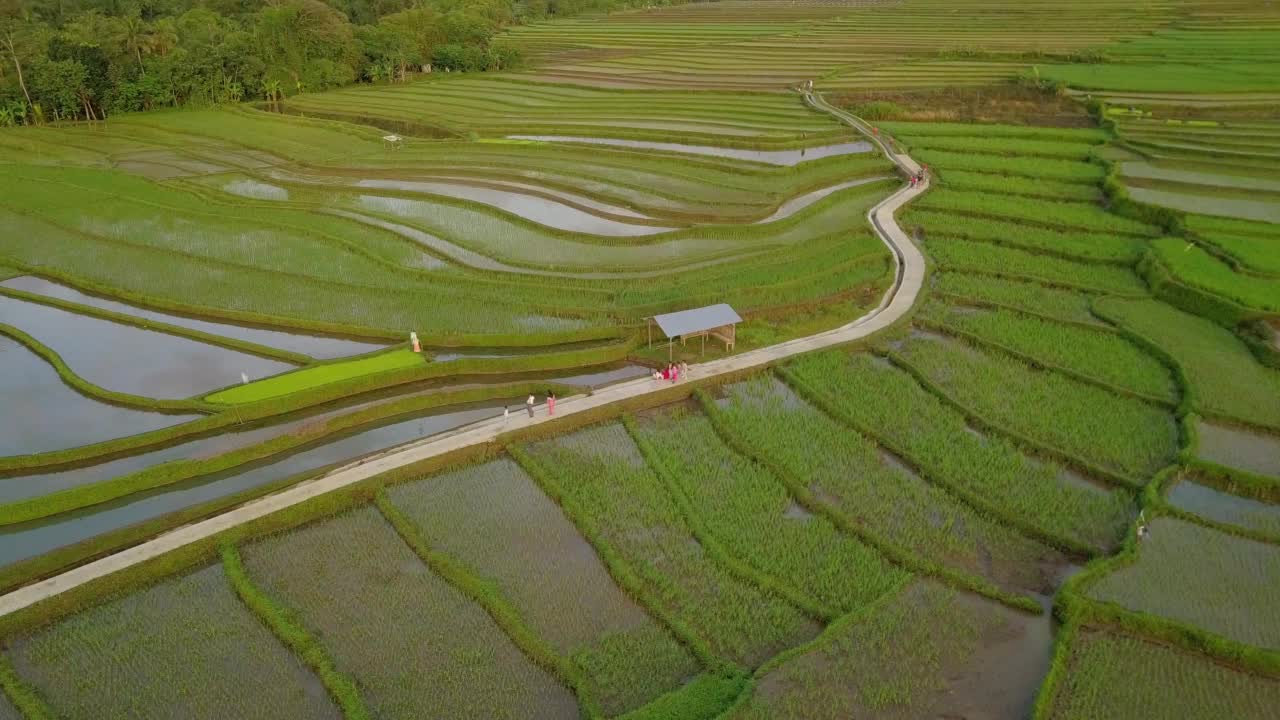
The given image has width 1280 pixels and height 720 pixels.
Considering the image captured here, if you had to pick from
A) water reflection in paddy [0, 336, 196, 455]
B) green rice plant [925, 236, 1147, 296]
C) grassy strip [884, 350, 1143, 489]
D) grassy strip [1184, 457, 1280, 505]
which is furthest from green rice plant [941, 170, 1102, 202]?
water reflection in paddy [0, 336, 196, 455]

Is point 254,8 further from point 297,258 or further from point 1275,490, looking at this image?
point 1275,490

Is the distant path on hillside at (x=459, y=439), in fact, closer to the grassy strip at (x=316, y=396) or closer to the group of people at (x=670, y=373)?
the group of people at (x=670, y=373)

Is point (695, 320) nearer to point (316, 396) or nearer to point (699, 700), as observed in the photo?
point (316, 396)

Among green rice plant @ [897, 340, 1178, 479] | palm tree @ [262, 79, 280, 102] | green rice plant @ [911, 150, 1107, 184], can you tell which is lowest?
green rice plant @ [897, 340, 1178, 479]

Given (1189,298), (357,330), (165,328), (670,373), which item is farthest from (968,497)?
(165,328)

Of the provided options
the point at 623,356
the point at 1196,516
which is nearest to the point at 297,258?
the point at 623,356

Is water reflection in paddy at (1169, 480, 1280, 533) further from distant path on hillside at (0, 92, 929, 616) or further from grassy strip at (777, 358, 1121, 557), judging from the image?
distant path on hillside at (0, 92, 929, 616)

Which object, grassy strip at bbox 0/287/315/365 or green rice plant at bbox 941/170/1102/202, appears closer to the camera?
grassy strip at bbox 0/287/315/365
